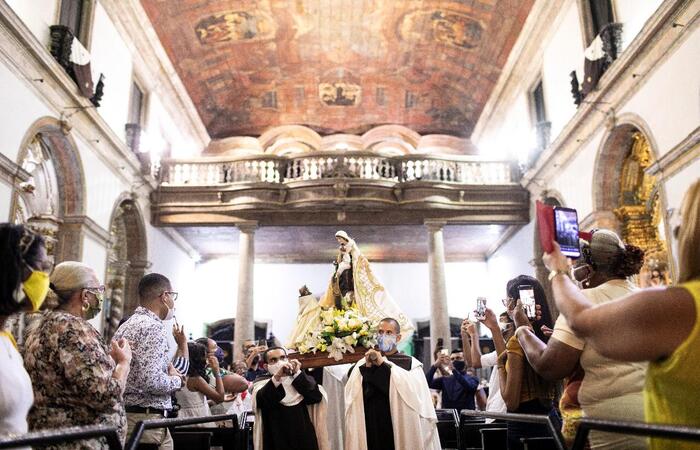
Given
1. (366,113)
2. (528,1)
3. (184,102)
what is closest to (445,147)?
(366,113)

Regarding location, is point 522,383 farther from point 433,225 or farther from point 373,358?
point 433,225

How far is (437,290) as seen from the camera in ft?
48.3

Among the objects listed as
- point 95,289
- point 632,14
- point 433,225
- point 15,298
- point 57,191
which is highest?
point 632,14

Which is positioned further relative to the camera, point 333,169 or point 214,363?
point 333,169

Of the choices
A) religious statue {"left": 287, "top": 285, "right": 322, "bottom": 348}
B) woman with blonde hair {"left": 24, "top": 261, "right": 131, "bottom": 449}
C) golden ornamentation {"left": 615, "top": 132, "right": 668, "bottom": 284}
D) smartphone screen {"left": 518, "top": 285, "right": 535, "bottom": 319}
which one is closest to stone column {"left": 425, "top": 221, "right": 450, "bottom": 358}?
golden ornamentation {"left": 615, "top": 132, "right": 668, "bottom": 284}

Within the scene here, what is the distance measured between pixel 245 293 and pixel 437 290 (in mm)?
4552

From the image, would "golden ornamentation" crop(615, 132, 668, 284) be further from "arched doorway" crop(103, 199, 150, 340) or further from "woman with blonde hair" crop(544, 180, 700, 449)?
"arched doorway" crop(103, 199, 150, 340)

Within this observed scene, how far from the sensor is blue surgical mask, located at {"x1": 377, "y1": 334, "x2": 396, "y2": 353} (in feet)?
17.9

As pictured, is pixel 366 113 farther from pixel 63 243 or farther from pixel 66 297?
pixel 66 297

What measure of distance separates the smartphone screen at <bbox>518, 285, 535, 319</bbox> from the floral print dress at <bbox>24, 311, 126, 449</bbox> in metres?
2.20

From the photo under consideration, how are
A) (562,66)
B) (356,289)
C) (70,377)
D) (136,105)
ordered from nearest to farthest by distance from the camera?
(70,377), (356,289), (562,66), (136,105)

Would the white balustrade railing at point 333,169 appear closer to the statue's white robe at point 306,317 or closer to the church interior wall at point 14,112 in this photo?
the church interior wall at point 14,112

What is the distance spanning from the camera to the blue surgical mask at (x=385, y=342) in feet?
17.9

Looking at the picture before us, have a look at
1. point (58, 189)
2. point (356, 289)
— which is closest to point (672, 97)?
point (356, 289)
